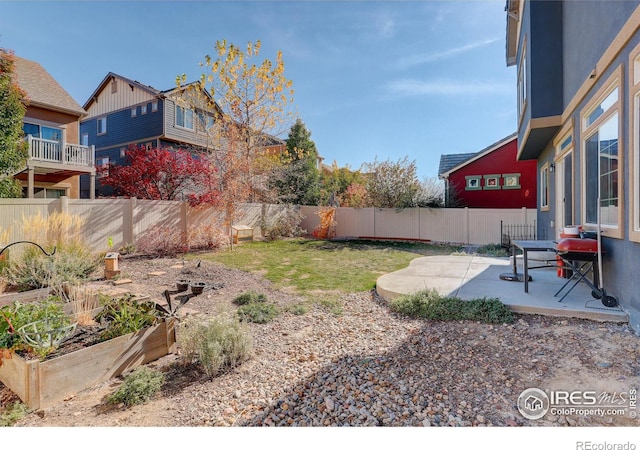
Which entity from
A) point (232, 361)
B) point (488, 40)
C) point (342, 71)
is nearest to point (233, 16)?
point (342, 71)

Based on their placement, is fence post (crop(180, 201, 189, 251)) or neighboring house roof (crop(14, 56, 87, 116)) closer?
fence post (crop(180, 201, 189, 251))

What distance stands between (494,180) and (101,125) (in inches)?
903

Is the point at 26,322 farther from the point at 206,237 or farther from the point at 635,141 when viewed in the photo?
the point at 206,237

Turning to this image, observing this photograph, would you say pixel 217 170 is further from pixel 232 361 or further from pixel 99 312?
pixel 232 361

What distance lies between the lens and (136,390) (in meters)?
2.42

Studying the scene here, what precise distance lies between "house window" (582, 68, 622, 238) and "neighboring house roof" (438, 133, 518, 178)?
11.6 metres

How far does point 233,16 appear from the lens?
5.51 m

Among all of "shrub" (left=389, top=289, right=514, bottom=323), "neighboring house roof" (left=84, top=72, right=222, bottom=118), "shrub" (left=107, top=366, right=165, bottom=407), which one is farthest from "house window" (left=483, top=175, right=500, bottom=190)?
"shrub" (left=107, top=366, right=165, bottom=407)

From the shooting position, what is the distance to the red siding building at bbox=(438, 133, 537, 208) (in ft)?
49.1

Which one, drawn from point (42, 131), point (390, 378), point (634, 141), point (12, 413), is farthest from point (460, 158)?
point (42, 131)

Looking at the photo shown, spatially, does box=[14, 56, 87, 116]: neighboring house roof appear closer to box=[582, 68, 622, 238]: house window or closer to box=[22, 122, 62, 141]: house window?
box=[22, 122, 62, 141]: house window

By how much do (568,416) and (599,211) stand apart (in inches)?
113
